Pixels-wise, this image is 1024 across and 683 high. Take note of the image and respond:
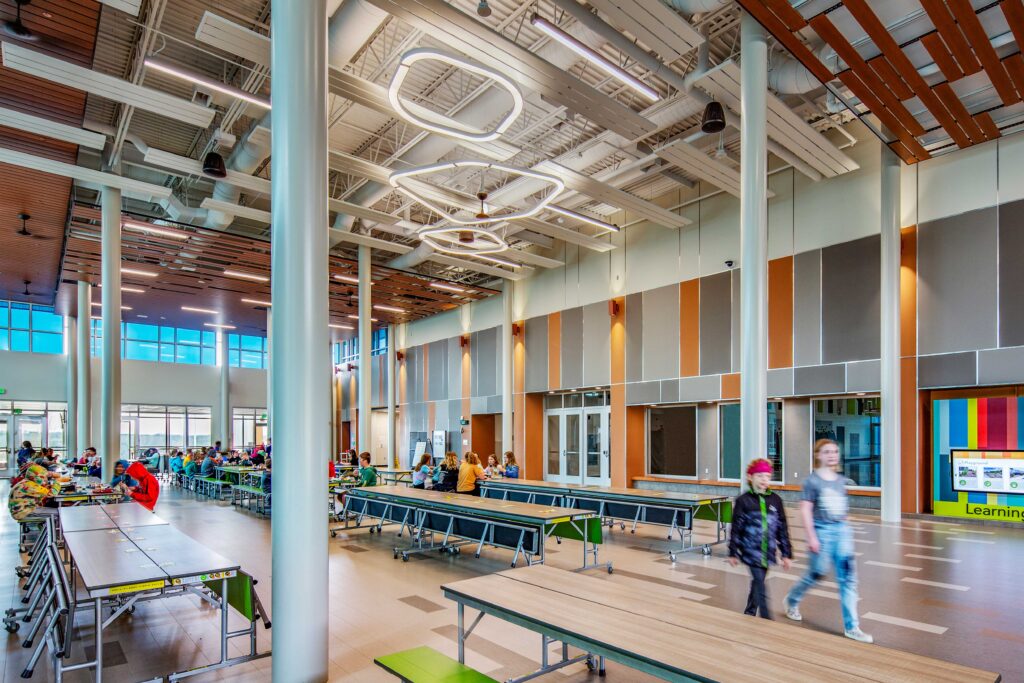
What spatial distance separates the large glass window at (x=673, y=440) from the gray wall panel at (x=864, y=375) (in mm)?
3887

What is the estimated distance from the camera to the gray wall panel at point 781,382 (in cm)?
1246

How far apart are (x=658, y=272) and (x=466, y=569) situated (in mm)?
10320

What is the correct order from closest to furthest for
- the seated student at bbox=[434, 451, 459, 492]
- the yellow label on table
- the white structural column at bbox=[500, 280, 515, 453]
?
the yellow label on table → the seated student at bbox=[434, 451, 459, 492] → the white structural column at bbox=[500, 280, 515, 453]

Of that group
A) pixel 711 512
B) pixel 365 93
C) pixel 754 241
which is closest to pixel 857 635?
pixel 711 512

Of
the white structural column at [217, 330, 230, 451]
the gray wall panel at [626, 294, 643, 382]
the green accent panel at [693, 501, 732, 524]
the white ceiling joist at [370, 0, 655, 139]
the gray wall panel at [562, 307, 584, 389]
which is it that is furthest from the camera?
the white structural column at [217, 330, 230, 451]

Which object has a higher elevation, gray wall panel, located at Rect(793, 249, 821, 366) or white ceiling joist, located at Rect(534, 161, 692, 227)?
white ceiling joist, located at Rect(534, 161, 692, 227)

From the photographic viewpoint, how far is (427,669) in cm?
312

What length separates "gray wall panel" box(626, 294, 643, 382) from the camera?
1561cm

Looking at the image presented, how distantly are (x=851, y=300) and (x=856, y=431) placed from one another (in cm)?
259

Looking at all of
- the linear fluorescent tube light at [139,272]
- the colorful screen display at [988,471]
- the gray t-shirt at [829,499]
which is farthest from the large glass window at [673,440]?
the linear fluorescent tube light at [139,272]

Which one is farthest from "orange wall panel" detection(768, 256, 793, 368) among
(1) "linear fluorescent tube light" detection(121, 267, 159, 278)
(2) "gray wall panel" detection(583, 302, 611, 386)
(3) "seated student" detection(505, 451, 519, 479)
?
A: (1) "linear fluorescent tube light" detection(121, 267, 159, 278)

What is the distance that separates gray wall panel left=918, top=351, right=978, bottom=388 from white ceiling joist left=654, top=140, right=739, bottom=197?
15.3 feet

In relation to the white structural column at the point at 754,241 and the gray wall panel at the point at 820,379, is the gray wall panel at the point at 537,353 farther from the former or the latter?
the white structural column at the point at 754,241

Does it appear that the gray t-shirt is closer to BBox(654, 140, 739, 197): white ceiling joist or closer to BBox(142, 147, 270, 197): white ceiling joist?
BBox(654, 140, 739, 197): white ceiling joist
